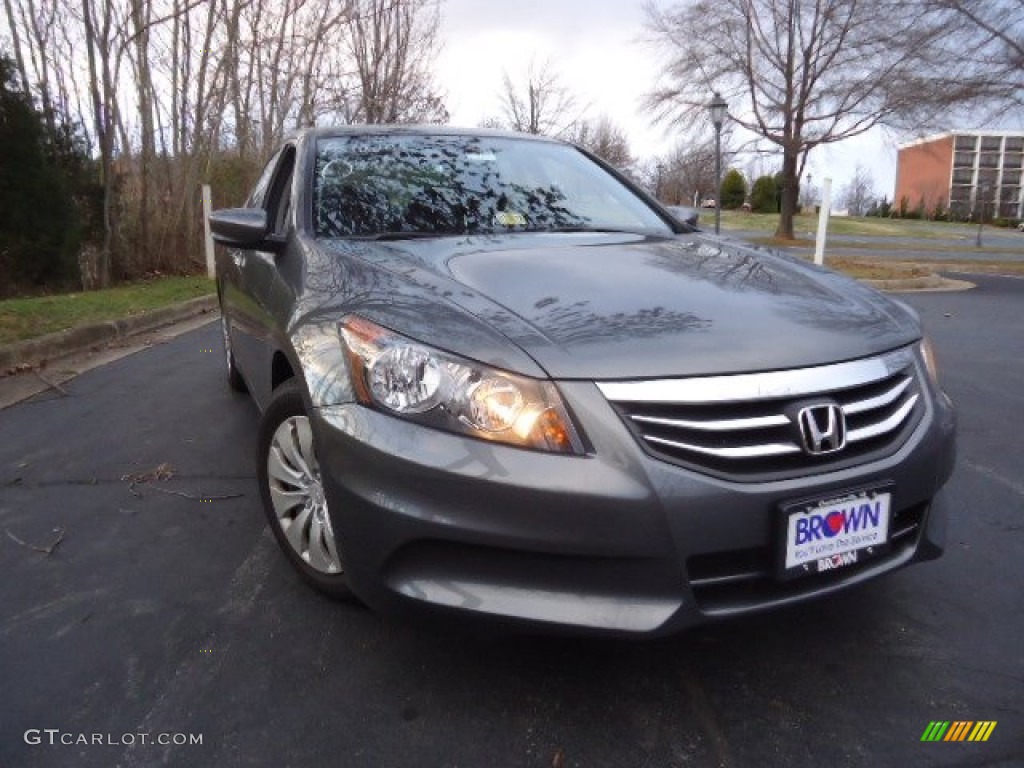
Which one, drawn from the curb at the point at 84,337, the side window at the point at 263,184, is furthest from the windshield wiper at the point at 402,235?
the curb at the point at 84,337

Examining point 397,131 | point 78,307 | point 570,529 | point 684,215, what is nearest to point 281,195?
point 397,131

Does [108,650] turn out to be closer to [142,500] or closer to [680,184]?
[142,500]

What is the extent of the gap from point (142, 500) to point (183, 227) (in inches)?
495

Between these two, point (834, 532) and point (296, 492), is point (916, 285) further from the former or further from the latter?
point (296, 492)

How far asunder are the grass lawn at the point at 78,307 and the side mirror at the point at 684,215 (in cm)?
526

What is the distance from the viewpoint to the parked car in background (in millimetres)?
1678

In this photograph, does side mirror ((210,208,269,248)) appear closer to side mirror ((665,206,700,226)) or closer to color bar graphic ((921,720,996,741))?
side mirror ((665,206,700,226))

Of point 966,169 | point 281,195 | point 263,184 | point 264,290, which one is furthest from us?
point 966,169

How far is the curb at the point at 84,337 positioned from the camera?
5.83m

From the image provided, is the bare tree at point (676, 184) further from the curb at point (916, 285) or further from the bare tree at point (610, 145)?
the curb at point (916, 285)

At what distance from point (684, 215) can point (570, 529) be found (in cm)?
241

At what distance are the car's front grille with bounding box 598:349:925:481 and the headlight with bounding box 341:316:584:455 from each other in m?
0.14

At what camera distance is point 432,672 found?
2051 millimetres

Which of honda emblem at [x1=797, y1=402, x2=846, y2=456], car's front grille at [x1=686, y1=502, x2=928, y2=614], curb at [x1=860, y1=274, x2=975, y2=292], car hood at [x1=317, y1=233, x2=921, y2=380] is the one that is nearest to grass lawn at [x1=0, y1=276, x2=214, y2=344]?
car hood at [x1=317, y1=233, x2=921, y2=380]
